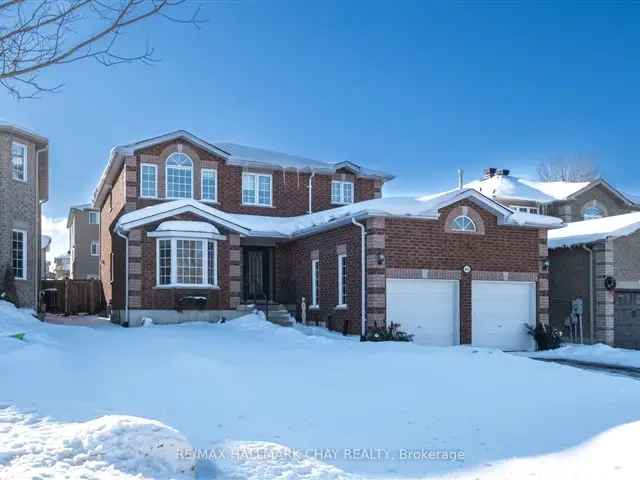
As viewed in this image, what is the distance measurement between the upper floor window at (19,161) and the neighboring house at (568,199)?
19.5m

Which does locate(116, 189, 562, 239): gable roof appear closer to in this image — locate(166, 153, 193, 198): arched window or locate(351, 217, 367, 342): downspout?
locate(351, 217, 367, 342): downspout

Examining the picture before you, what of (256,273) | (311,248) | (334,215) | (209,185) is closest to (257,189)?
(209,185)

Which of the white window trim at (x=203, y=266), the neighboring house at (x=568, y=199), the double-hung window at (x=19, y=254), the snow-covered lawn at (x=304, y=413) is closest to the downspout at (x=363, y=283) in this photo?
the snow-covered lawn at (x=304, y=413)

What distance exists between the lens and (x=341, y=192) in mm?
26203

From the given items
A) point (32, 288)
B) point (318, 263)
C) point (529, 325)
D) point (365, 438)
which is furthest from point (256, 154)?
point (365, 438)

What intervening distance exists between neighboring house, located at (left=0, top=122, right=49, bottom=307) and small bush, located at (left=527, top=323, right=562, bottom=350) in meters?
15.9

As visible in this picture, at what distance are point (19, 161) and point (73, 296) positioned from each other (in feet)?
28.5

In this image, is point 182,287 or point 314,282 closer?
point 182,287

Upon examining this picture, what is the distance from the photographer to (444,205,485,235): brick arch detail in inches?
715

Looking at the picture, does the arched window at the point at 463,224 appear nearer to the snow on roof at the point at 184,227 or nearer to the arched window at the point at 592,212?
the snow on roof at the point at 184,227

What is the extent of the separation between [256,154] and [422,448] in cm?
2011

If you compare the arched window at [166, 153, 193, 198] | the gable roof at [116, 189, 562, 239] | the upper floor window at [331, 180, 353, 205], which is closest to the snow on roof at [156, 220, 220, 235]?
the gable roof at [116, 189, 562, 239]

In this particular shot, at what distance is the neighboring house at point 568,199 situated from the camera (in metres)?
30.2

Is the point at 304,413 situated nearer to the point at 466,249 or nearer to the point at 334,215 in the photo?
the point at 466,249
